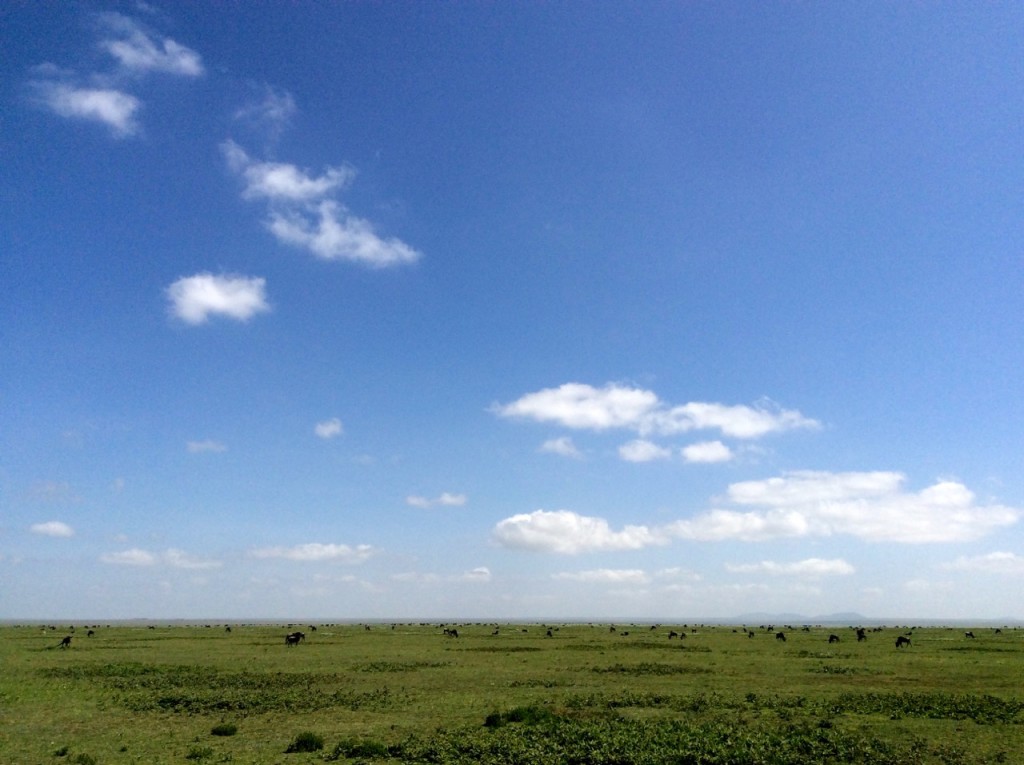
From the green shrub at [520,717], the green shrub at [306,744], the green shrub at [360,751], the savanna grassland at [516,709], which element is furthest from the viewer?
the green shrub at [520,717]

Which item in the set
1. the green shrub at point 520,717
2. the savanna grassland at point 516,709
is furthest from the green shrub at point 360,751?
the green shrub at point 520,717

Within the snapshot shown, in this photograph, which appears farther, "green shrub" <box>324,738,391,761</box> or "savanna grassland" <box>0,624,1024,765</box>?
"savanna grassland" <box>0,624,1024,765</box>

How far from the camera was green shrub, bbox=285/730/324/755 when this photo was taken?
83.1 ft

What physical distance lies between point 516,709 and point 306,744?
9.92 meters

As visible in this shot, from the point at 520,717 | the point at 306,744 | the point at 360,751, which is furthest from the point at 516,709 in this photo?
the point at 306,744

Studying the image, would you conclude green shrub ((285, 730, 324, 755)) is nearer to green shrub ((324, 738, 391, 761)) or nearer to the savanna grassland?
the savanna grassland

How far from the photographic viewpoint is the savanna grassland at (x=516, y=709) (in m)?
24.7

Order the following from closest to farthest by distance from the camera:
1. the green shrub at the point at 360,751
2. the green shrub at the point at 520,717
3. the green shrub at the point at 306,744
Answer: the green shrub at the point at 360,751 → the green shrub at the point at 306,744 → the green shrub at the point at 520,717

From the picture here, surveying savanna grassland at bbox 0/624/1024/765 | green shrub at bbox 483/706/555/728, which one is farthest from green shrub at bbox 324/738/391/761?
green shrub at bbox 483/706/555/728

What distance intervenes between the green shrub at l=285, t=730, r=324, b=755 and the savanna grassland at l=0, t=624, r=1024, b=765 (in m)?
0.10

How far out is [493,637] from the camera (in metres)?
92.9

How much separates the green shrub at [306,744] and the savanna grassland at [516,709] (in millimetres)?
96

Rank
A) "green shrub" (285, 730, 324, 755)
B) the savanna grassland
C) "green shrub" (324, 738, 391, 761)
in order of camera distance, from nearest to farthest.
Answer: "green shrub" (324, 738, 391, 761) → the savanna grassland → "green shrub" (285, 730, 324, 755)

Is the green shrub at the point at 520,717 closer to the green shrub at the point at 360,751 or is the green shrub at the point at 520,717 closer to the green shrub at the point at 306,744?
the green shrub at the point at 360,751
